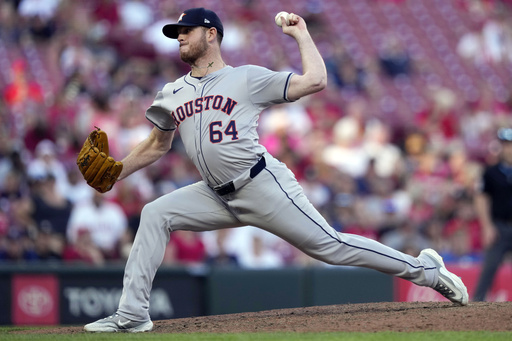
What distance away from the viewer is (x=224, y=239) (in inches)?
357

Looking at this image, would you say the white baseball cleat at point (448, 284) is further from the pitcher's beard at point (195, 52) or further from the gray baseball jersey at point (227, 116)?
the pitcher's beard at point (195, 52)

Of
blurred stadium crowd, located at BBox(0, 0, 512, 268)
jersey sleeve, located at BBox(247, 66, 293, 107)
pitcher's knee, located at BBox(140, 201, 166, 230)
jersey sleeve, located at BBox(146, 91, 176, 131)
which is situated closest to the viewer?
jersey sleeve, located at BBox(247, 66, 293, 107)

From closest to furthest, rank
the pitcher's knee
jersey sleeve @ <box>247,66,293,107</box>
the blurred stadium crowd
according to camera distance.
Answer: jersey sleeve @ <box>247,66,293,107</box>
the pitcher's knee
the blurred stadium crowd

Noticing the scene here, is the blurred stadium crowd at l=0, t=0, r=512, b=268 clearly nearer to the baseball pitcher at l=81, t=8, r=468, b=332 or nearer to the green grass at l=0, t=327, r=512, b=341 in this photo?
the baseball pitcher at l=81, t=8, r=468, b=332

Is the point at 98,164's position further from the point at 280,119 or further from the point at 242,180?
the point at 280,119

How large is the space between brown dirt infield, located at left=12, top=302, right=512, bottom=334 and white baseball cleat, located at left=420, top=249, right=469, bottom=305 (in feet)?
0.21

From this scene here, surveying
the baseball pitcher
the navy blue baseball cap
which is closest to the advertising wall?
the baseball pitcher

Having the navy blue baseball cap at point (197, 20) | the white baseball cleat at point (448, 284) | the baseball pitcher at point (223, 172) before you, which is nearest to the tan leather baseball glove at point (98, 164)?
the baseball pitcher at point (223, 172)

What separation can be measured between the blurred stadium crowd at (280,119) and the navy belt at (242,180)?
397cm

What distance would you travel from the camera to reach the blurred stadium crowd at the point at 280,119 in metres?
8.82

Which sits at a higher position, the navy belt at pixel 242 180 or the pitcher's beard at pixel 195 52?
the pitcher's beard at pixel 195 52

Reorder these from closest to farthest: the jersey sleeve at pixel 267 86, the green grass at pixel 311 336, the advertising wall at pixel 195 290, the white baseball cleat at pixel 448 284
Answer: the green grass at pixel 311 336
the jersey sleeve at pixel 267 86
the white baseball cleat at pixel 448 284
the advertising wall at pixel 195 290

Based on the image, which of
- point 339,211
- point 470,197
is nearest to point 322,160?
point 339,211

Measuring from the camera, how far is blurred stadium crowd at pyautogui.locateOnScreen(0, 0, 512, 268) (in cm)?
882
